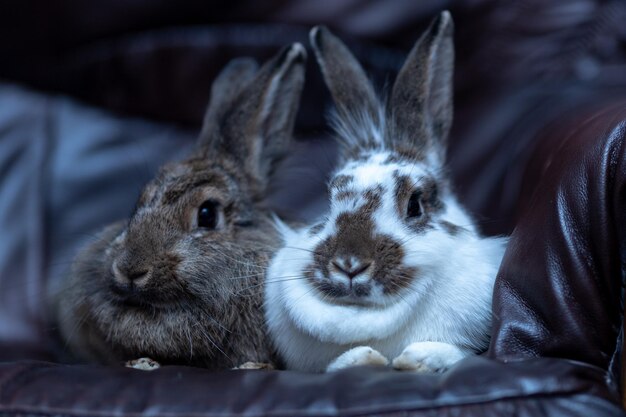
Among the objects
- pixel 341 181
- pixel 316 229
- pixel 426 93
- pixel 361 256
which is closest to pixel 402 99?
pixel 426 93

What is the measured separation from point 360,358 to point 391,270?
0.57 feet

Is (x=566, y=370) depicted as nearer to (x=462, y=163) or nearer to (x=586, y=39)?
(x=462, y=163)

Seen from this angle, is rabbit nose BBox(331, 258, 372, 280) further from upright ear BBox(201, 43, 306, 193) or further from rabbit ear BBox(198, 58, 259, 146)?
rabbit ear BBox(198, 58, 259, 146)

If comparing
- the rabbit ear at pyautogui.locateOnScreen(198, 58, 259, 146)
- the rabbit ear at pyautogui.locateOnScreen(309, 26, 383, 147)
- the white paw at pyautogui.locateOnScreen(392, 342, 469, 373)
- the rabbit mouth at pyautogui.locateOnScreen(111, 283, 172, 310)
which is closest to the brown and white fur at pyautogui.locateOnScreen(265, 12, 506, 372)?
the white paw at pyautogui.locateOnScreen(392, 342, 469, 373)

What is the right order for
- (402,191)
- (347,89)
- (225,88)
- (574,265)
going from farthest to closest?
1. (225,88)
2. (347,89)
3. (402,191)
4. (574,265)

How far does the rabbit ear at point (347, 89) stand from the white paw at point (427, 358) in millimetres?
609

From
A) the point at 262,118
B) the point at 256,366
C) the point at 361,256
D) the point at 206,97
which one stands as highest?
the point at 206,97

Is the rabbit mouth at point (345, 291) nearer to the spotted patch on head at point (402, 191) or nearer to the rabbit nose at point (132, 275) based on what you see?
the spotted patch on head at point (402, 191)

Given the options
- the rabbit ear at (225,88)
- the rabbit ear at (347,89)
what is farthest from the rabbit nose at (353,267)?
the rabbit ear at (225,88)

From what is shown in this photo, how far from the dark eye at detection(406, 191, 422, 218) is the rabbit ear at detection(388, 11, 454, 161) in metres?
0.21

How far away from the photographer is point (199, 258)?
1.61 m

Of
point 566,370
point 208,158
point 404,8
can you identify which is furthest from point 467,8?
point 566,370

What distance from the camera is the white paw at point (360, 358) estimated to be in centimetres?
136

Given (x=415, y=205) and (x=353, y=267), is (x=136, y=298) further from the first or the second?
(x=415, y=205)
